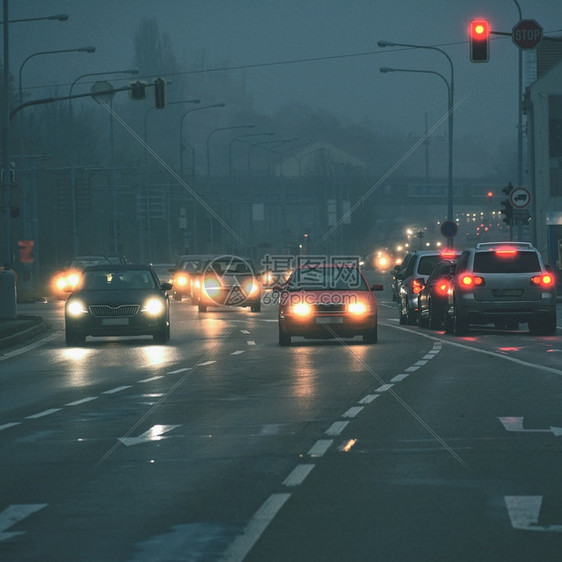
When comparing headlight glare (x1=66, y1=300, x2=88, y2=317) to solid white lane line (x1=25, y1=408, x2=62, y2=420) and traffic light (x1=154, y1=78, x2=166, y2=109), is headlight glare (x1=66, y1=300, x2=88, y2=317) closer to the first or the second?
solid white lane line (x1=25, y1=408, x2=62, y2=420)

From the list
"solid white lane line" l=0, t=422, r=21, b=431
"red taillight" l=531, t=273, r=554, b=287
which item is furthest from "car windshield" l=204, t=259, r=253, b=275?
"solid white lane line" l=0, t=422, r=21, b=431

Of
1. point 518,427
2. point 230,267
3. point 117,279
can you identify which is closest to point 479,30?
point 117,279

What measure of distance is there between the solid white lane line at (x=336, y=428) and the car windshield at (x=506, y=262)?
17.3m

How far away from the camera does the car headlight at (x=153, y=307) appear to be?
29344 mm

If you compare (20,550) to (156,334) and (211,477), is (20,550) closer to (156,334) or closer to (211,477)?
(211,477)

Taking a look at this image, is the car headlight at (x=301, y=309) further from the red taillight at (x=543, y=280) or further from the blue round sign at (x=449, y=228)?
the blue round sign at (x=449, y=228)

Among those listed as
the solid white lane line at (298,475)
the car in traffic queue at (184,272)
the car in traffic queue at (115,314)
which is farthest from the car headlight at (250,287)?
the solid white lane line at (298,475)

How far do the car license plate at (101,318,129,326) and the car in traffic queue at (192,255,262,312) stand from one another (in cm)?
1747

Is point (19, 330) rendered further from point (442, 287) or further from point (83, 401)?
point (83, 401)

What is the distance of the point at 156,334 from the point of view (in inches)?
1164

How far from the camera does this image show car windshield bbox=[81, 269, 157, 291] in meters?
30.5

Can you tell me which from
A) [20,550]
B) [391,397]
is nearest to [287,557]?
[20,550]

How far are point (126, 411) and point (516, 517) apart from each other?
7564mm

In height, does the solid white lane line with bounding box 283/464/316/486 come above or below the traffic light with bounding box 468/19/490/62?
below
